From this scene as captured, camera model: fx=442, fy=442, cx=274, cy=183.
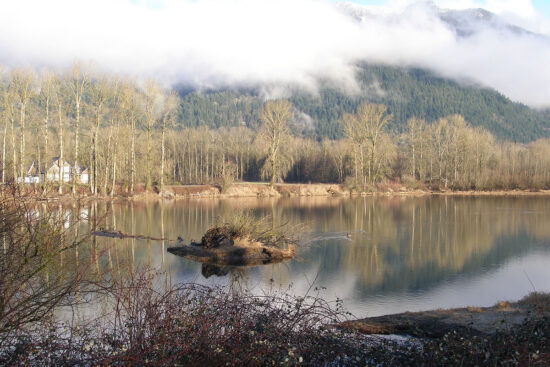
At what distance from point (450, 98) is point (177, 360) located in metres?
206

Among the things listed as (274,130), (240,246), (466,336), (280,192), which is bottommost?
(240,246)

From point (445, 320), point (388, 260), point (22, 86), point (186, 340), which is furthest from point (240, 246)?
point (22, 86)

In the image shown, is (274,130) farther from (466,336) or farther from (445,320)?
(466,336)

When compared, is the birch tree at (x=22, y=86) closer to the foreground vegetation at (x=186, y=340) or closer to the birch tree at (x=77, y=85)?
the birch tree at (x=77, y=85)

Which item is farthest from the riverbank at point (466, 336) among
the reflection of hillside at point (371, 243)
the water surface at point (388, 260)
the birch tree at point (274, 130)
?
the birch tree at point (274, 130)

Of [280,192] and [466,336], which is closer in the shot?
[466,336]

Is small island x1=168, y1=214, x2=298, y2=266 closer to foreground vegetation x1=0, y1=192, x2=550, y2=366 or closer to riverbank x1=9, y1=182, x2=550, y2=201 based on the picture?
foreground vegetation x1=0, y1=192, x2=550, y2=366

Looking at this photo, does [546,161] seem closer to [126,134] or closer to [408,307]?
[126,134]

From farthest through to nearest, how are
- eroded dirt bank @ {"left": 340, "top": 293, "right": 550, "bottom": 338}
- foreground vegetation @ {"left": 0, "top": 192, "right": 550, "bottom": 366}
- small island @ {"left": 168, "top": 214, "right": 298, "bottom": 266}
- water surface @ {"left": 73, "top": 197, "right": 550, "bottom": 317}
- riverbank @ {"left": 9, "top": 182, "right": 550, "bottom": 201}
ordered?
riverbank @ {"left": 9, "top": 182, "right": 550, "bottom": 201}
small island @ {"left": 168, "top": 214, "right": 298, "bottom": 266}
water surface @ {"left": 73, "top": 197, "right": 550, "bottom": 317}
eroded dirt bank @ {"left": 340, "top": 293, "right": 550, "bottom": 338}
foreground vegetation @ {"left": 0, "top": 192, "right": 550, "bottom": 366}

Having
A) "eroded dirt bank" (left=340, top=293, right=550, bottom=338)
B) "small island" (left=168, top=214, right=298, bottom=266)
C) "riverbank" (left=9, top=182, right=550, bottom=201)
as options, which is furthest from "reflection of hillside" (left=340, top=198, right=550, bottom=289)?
"riverbank" (left=9, top=182, right=550, bottom=201)

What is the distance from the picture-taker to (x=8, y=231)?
641 cm

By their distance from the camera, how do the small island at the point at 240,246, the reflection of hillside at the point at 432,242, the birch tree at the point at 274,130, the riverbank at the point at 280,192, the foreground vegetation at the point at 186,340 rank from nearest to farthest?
the foreground vegetation at the point at 186,340
the reflection of hillside at the point at 432,242
the small island at the point at 240,246
the riverbank at the point at 280,192
the birch tree at the point at 274,130

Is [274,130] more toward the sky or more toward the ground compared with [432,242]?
more toward the sky

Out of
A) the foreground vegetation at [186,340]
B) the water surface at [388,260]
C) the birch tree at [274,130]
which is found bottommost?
the water surface at [388,260]
